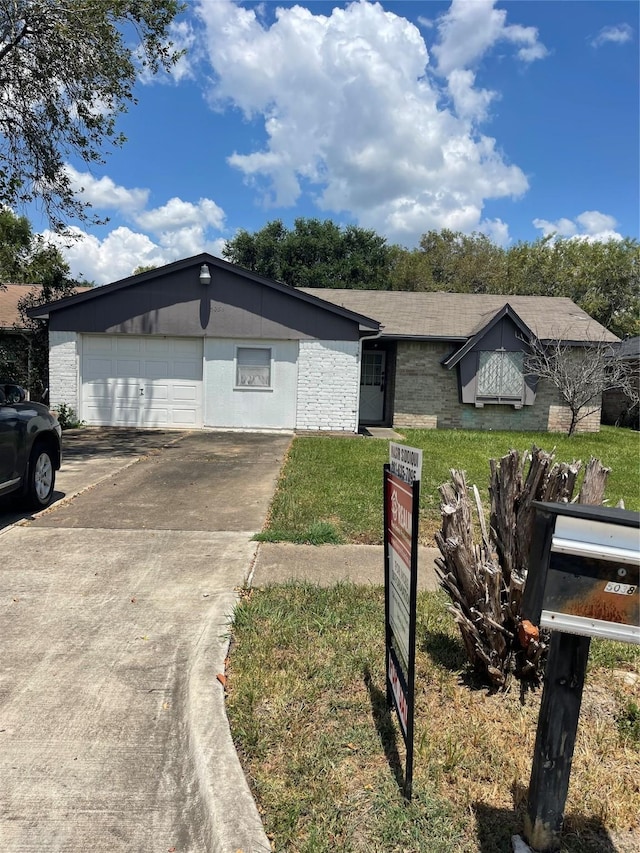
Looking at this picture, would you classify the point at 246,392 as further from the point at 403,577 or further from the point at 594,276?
the point at 594,276

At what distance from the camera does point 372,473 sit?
902 centimetres

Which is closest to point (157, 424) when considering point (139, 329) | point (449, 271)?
point (139, 329)

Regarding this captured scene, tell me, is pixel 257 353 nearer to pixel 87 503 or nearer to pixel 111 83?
pixel 111 83

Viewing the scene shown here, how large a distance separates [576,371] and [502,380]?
1949 millimetres

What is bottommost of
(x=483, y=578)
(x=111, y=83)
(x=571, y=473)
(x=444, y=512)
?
(x=483, y=578)

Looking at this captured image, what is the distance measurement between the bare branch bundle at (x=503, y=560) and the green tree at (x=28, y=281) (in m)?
14.9

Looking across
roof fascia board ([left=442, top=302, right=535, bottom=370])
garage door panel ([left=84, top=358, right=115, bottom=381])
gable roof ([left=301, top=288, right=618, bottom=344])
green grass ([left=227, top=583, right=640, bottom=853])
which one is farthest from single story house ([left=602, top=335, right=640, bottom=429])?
green grass ([left=227, top=583, right=640, bottom=853])

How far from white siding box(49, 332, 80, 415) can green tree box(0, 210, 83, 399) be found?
115 cm

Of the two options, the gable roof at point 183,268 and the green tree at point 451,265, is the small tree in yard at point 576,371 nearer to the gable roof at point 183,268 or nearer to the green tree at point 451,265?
the gable roof at point 183,268

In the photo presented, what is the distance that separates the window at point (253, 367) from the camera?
48.6ft

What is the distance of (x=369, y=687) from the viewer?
10.5 ft

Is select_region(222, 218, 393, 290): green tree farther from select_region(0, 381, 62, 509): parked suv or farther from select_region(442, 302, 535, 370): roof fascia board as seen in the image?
select_region(0, 381, 62, 509): parked suv

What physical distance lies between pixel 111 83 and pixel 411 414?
10858mm

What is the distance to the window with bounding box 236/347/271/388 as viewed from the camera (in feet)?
48.6
